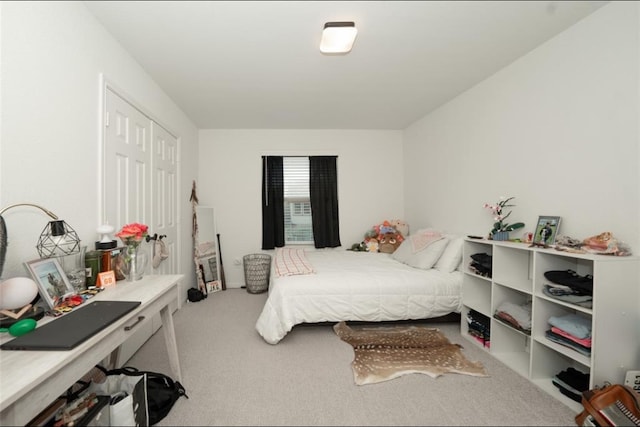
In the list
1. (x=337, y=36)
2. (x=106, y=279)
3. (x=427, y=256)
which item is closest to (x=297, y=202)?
(x=427, y=256)

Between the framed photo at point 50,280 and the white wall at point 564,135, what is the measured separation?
3156 mm

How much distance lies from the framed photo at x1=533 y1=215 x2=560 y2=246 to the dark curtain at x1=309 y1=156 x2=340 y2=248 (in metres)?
2.73

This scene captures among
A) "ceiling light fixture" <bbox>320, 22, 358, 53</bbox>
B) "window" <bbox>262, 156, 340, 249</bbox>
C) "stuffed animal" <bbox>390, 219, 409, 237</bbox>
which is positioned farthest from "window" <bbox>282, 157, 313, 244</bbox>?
"ceiling light fixture" <bbox>320, 22, 358, 53</bbox>

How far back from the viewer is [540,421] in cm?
151

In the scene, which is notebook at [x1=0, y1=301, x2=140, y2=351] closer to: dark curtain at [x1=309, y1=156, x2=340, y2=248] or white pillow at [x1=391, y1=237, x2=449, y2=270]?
white pillow at [x1=391, y1=237, x2=449, y2=270]

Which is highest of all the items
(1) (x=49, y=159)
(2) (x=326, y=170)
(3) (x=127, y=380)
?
(2) (x=326, y=170)

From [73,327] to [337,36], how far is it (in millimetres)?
2215

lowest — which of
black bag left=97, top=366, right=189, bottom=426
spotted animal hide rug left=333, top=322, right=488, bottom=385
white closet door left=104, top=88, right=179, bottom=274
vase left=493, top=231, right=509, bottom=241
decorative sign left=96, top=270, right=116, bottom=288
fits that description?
spotted animal hide rug left=333, top=322, right=488, bottom=385

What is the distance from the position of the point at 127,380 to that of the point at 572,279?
107 inches

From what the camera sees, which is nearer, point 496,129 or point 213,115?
point 496,129

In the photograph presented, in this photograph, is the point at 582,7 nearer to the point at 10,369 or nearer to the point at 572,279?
the point at 572,279

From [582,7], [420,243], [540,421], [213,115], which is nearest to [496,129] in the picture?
[582,7]

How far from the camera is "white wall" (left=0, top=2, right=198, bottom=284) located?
1.26 meters

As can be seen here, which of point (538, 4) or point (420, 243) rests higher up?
point (538, 4)
